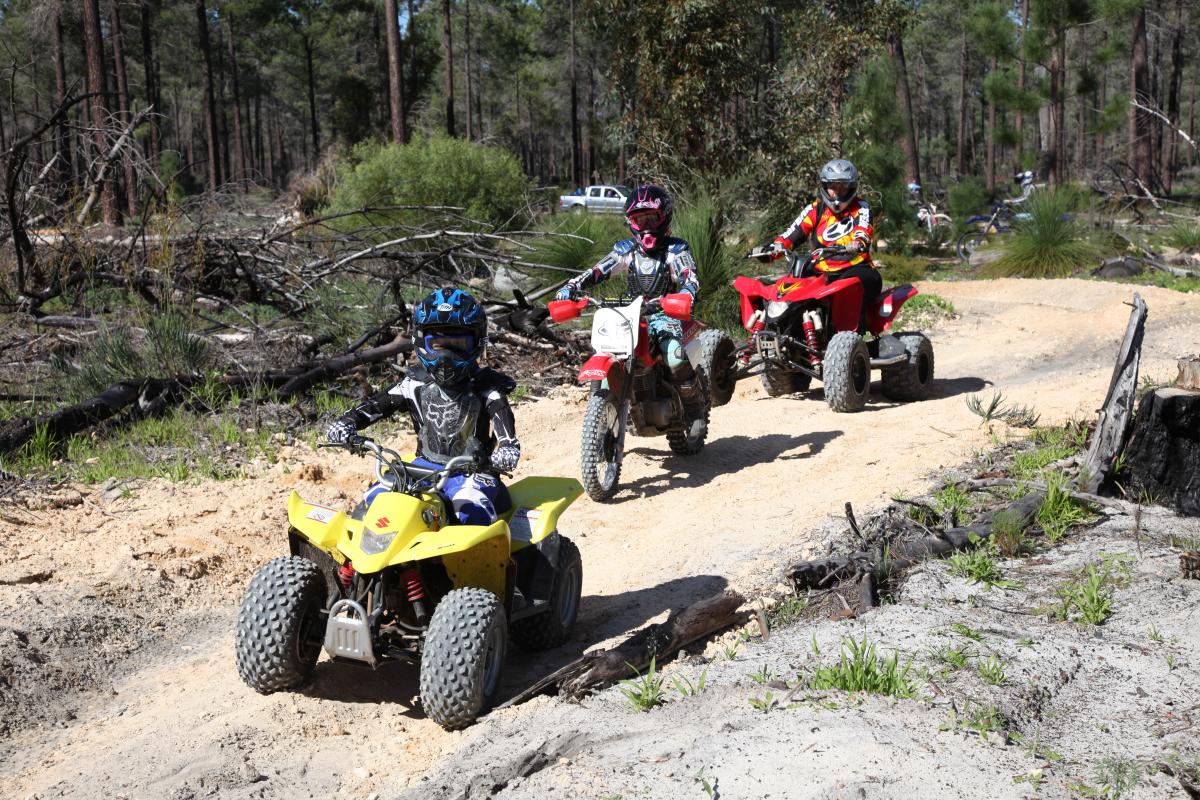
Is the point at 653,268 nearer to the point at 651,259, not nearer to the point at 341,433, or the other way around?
the point at 651,259

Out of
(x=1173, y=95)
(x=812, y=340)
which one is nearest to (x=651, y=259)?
(x=812, y=340)

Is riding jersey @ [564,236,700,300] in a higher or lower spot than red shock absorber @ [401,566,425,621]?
higher

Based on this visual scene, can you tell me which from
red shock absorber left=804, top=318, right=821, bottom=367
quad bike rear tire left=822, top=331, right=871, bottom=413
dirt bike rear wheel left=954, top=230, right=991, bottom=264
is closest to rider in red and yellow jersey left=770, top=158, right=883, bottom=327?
red shock absorber left=804, top=318, right=821, bottom=367

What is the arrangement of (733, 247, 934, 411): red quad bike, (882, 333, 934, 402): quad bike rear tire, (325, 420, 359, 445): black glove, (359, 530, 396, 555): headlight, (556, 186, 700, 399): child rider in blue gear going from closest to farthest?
(359, 530, 396, 555): headlight < (325, 420, 359, 445): black glove < (556, 186, 700, 399): child rider in blue gear < (733, 247, 934, 411): red quad bike < (882, 333, 934, 402): quad bike rear tire

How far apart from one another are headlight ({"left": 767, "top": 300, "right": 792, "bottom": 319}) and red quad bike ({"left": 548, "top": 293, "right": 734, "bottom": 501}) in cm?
147

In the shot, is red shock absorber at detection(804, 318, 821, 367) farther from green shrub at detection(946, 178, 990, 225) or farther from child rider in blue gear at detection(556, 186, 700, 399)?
green shrub at detection(946, 178, 990, 225)

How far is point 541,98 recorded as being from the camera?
53281mm

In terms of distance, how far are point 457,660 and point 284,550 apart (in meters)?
2.72

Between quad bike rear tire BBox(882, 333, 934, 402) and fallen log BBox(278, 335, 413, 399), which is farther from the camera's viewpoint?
quad bike rear tire BBox(882, 333, 934, 402)

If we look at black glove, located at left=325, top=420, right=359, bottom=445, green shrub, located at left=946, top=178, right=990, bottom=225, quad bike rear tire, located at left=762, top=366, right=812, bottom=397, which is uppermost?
green shrub, located at left=946, top=178, right=990, bottom=225

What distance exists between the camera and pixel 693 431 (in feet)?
25.7

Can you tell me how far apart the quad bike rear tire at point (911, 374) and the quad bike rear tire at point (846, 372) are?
0.49 meters

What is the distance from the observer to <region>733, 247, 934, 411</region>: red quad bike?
884 centimetres

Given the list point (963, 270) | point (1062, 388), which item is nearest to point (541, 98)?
point (963, 270)
